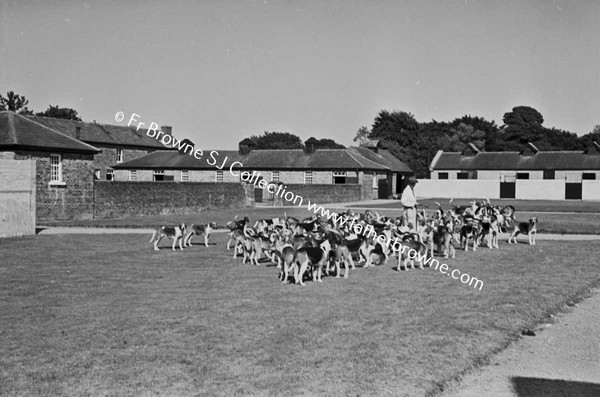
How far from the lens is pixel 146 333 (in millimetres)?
8883

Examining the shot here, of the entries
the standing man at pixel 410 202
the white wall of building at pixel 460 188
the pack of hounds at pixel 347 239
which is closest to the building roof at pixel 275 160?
the white wall of building at pixel 460 188

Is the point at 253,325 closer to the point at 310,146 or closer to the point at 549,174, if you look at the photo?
the point at 310,146

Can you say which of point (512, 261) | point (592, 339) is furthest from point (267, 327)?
point (512, 261)

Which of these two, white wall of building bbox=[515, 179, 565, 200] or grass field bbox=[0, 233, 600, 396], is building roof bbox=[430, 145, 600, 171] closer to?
white wall of building bbox=[515, 179, 565, 200]

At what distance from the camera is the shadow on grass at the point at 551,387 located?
6.68m

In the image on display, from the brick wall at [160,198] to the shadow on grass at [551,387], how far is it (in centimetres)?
3046

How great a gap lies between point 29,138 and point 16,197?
7.69m

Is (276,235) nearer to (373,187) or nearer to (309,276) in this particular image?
(309,276)

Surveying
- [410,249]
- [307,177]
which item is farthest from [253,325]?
[307,177]

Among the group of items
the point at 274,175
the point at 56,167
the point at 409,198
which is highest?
the point at 274,175

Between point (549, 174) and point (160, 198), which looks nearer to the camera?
point (160, 198)

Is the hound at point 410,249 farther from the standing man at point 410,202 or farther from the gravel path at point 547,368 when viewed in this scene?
the gravel path at point 547,368

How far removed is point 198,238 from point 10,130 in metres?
13.7

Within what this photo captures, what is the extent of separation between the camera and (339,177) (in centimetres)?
6372
